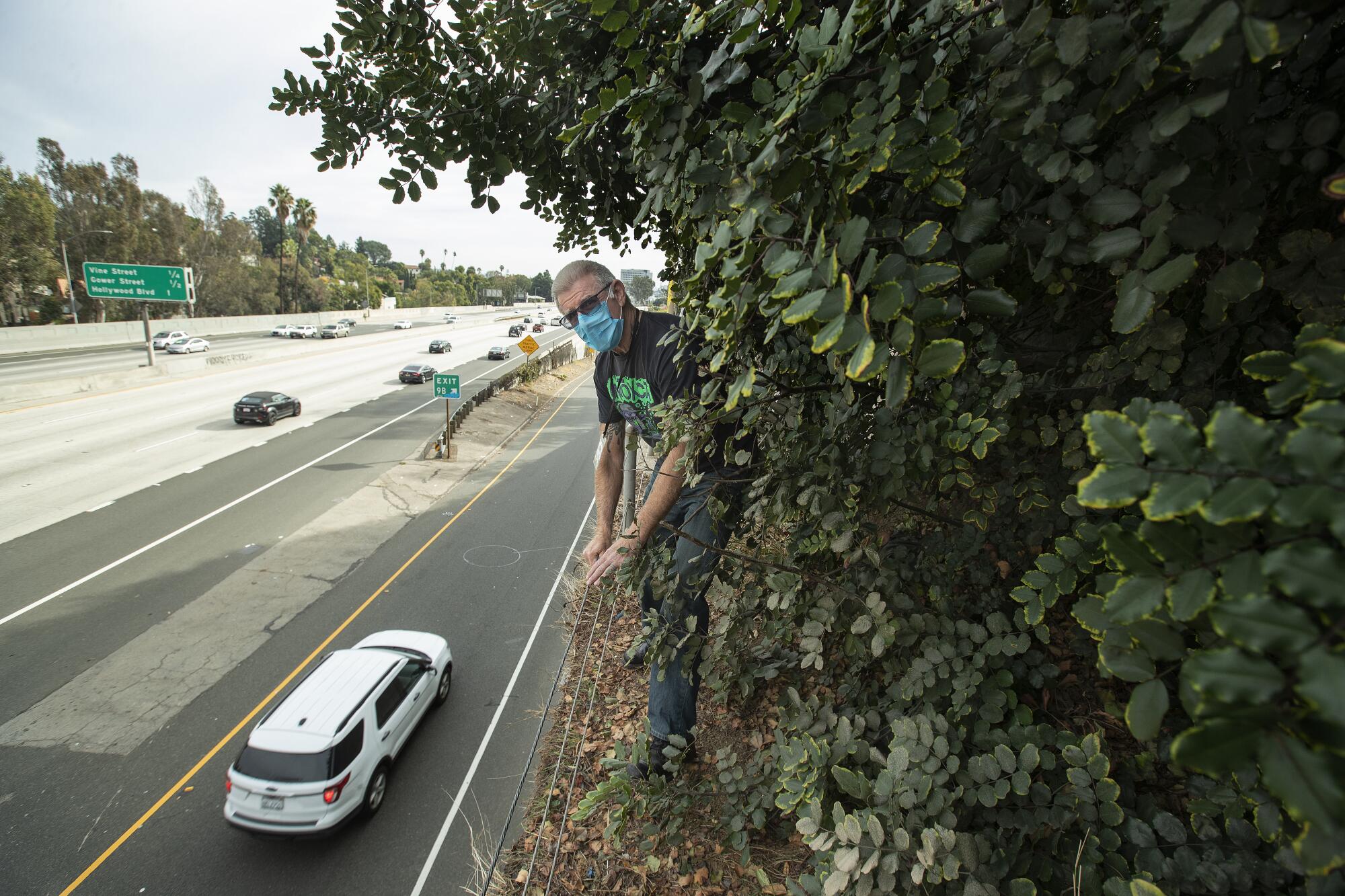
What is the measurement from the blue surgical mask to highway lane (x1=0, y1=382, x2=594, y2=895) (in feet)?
20.2

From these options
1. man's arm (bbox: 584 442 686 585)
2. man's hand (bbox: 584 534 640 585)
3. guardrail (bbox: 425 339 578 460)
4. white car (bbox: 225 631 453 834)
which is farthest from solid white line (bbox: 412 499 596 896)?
guardrail (bbox: 425 339 578 460)

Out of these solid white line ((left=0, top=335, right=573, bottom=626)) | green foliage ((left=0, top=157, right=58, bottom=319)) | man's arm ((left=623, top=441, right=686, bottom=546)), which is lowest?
solid white line ((left=0, top=335, right=573, bottom=626))

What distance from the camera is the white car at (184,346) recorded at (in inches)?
1553

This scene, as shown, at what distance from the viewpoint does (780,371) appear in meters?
2.80

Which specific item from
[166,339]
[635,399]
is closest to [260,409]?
[166,339]

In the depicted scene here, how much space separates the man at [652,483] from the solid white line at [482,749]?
4.60 meters

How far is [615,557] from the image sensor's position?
3.31 m

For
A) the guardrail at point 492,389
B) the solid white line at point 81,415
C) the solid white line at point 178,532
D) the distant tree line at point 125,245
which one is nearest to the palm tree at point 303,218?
the distant tree line at point 125,245

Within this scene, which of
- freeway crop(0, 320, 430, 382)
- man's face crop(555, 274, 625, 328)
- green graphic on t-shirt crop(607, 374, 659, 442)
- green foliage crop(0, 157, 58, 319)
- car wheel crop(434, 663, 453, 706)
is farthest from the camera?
green foliage crop(0, 157, 58, 319)

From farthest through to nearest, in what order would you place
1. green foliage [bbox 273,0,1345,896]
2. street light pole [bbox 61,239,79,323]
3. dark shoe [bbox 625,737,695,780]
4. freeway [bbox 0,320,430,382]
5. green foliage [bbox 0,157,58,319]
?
street light pole [bbox 61,239,79,323], green foliage [bbox 0,157,58,319], freeway [bbox 0,320,430,382], dark shoe [bbox 625,737,695,780], green foliage [bbox 273,0,1345,896]

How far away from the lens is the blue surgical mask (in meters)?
3.61

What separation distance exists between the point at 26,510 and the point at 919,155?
21.0m

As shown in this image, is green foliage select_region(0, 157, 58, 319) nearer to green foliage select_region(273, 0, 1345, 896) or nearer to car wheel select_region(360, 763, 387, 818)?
car wheel select_region(360, 763, 387, 818)

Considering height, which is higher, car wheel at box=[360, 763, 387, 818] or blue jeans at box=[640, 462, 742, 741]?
blue jeans at box=[640, 462, 742, 741]
